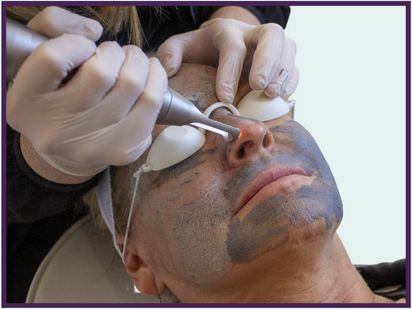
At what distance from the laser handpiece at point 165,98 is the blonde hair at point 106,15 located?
1.36ft

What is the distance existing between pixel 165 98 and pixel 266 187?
14.6 inches

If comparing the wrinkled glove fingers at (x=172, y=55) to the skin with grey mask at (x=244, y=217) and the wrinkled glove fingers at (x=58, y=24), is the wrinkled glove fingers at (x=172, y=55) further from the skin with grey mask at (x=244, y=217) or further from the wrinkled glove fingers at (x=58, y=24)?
the wrinkled glove fingers at (x=58, y=24)

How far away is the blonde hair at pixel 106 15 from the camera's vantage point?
103cm

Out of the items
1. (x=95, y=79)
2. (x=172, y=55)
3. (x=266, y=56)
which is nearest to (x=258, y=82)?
(x=266, y=56)

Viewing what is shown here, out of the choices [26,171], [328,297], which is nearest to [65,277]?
[26,171]

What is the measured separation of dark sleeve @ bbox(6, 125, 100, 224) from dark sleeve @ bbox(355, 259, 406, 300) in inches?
46.2

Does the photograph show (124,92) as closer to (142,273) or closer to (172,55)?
(172,55)

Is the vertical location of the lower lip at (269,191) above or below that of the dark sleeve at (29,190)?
above

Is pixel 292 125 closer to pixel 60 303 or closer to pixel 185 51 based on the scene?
pixel 185 51

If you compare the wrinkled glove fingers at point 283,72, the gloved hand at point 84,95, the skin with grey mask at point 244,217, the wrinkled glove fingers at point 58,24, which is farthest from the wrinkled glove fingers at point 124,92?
the wrinkled glove fingers at point 283,72

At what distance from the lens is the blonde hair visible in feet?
3.38

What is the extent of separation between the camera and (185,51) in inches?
52.4

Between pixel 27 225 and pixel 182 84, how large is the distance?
110 cm

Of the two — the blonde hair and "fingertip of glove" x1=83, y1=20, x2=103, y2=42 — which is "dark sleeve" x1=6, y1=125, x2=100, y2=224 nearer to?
the blonde hair
